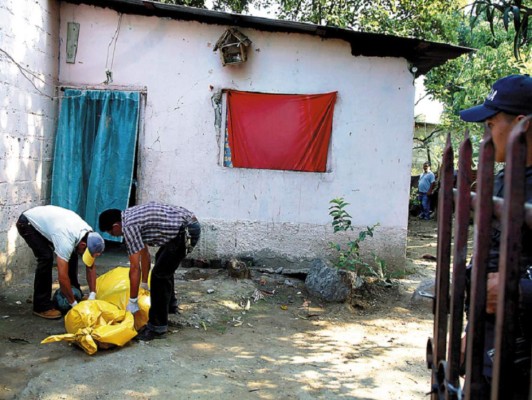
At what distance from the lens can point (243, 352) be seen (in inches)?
177

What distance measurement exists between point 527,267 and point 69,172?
264 inches

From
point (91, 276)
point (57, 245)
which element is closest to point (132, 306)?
point (91, 276)

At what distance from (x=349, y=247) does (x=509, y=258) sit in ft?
19.9

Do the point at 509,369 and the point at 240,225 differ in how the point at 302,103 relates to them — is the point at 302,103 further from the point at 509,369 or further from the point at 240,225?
the point at 509,369

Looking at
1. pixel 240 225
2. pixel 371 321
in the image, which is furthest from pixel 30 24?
pixel 371 321

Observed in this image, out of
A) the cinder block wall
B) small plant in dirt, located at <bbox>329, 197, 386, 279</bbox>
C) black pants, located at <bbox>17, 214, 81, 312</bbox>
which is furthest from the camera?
small plant in dirt, located at <bbox>329, 197, 386, 279</bbox>

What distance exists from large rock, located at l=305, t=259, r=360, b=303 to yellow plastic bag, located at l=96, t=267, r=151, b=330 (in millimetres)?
2146

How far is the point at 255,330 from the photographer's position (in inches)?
201

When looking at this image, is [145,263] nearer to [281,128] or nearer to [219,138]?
[219,138]

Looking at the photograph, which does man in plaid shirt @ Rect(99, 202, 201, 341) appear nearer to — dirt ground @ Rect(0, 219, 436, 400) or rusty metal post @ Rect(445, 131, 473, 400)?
dirt ground @ Rect(0, 219, 436, 400)

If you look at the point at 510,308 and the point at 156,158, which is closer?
the point at 510,308

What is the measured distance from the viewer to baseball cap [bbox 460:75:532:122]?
1636mm

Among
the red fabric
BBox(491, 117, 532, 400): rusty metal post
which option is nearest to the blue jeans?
the red fabric

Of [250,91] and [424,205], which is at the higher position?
[250,91]
